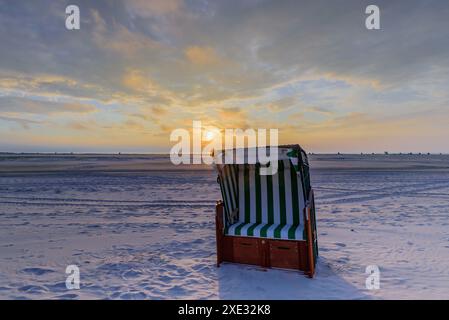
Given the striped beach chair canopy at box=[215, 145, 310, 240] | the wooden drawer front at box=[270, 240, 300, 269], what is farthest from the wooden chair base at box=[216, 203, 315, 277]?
Answer: the striped beach chair canopy at box=[215, 145, 310, 240]

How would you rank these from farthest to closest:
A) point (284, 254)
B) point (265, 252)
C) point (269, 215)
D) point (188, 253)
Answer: point (188, 253)
point (269, 215)
point (265, 252)
point (284, 254)

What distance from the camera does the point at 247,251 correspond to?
5.87m

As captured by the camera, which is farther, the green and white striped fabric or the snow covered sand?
the green and white striped fabric

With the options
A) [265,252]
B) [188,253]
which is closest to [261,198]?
[265,252]

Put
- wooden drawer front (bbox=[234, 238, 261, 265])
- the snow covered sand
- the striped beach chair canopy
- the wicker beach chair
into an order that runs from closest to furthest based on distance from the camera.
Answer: the snow covered sand → the wicker beach chair → the striped beach chair canopy → wooden drawer front (bbox=[234, 238, 261, 265])

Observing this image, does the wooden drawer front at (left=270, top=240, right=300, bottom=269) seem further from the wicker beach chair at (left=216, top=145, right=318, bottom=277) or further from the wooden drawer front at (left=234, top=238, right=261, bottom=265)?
the wooden drawer front at (left=234, top=238, right=261, bottom=265)

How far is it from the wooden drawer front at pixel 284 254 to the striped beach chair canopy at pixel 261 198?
0.52 ft

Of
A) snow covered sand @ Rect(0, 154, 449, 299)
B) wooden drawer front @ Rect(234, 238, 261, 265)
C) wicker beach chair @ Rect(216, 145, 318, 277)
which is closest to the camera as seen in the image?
snow covered sand @ Rect(0, 154, 449, 299)

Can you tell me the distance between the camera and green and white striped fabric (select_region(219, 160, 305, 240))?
5.85 m

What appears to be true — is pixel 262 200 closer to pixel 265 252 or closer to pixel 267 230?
pixel 267 230

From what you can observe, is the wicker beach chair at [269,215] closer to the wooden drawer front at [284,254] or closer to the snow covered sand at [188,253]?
the wooden drawer front at [284,254]

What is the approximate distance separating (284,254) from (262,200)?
1.26 metres

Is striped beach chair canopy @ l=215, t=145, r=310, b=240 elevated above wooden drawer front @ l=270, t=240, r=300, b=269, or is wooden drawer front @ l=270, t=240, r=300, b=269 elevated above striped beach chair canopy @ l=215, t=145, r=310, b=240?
striped beach chair canopy @ l=215, t=145, r=310, b=240

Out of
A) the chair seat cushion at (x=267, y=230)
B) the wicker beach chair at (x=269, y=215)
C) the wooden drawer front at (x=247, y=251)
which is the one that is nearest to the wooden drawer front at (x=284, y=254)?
the wicker beach chair at (x=269, y=215)
